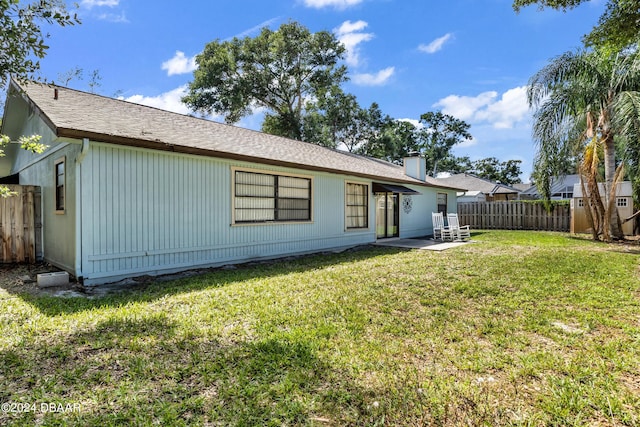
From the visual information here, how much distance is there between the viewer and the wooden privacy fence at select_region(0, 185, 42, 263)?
7359 mm

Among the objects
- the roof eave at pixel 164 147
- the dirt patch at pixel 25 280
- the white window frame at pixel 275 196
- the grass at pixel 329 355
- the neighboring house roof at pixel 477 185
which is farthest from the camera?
the neighboring house roof at pixel 477 185

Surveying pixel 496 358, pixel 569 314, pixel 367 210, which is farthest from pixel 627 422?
pixel 367 210

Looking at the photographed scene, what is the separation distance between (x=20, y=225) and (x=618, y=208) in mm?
20773

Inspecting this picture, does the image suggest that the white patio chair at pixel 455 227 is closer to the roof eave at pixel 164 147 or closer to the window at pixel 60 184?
the roof eave at pixel 164 147

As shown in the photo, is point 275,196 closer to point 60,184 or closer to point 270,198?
point 270,198

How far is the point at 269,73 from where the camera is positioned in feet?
84.7

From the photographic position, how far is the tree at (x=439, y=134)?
3978 cm

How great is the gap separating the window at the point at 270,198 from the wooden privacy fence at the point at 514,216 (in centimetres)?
1372

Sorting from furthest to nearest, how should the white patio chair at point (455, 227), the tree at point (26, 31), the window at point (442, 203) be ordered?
1. the window at point (442, 203)
2. the white patio chair at point (455, 227)
3. the tree at point (26, 31)

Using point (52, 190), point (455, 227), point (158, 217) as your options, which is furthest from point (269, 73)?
point (158, 217)

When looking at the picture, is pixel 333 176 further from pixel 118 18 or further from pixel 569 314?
pixel 118 18

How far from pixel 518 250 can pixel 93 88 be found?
1040 inches

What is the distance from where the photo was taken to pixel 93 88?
2259cm

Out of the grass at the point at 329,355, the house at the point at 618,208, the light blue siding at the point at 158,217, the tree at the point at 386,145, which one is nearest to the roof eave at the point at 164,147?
the light blue siding at the point at 158,217
